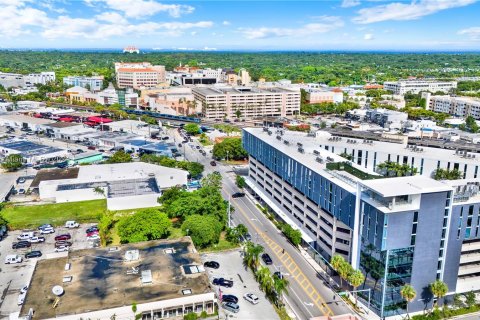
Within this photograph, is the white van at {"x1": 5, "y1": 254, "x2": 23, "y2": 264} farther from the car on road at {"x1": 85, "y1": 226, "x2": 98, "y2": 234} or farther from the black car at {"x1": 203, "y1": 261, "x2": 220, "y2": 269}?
the black car at {"x1": 203, "y1": 261, "x2": 220, "y2": 269}

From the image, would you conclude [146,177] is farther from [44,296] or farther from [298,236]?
[44,296]

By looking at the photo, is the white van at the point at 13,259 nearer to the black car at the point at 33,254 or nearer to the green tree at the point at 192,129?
the black car at the point at 33,254

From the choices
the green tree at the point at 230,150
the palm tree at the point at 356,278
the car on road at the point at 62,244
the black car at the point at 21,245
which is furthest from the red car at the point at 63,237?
the green tree at the point at 230,150

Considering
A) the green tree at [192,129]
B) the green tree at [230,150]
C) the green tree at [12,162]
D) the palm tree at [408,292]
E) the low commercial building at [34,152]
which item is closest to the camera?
the palm tree at [408,292]

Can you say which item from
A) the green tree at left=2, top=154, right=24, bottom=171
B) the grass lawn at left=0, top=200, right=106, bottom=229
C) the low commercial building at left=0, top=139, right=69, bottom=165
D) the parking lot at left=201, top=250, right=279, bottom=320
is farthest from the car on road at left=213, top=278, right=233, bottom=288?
the low commercial building at left=0, top=139, right=69, bottom=165

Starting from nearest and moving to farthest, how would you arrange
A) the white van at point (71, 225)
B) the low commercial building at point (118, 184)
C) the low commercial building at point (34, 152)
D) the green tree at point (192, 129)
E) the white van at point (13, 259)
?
1. the white van at point (13, 259)
2. the white van at point (71, 225)
3. the low commercial building at point (118, 184)
4. the low commercial building at point (34, 152)
5. the green tree at point (192, 129)
